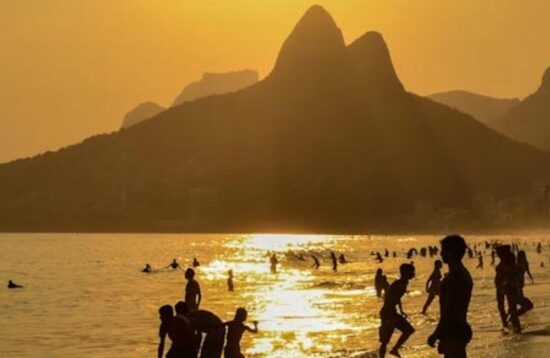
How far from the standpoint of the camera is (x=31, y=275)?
94875mm

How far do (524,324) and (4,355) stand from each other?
56.4 ft

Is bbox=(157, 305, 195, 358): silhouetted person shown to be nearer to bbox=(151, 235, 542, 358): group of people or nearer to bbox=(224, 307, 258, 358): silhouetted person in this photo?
bbox=(151, 235, 542, 358): group of people

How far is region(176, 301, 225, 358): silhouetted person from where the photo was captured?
48.1 feet

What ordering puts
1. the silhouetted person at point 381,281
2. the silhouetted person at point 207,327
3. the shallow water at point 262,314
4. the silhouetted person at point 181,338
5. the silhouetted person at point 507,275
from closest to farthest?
the silhouetted person at point 181,338
the silhouetted person at point 207,327
the silhouetted person at point 507,275
the shallow water at point 262,314
the silhouetted person at point 381,281

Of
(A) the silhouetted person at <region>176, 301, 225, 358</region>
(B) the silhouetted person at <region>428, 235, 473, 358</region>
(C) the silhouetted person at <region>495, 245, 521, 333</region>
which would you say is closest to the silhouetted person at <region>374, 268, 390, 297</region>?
(C) the silhouetted person at <region>495, 245, 521, 333</region>

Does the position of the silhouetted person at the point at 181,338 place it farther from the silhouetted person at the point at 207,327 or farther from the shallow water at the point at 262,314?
the shallow water at the point at 262,314

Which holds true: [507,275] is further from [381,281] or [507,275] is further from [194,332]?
[381,281]

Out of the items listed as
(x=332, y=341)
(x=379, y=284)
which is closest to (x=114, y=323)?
(x=379, y=284)

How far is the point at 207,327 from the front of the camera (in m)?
15.1

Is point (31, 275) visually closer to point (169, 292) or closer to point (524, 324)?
point (169, 292)

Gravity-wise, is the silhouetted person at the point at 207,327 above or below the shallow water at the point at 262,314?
above

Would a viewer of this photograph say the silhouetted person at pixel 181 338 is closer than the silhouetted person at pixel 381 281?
Yes

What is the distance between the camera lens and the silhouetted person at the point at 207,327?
1466 centimetres

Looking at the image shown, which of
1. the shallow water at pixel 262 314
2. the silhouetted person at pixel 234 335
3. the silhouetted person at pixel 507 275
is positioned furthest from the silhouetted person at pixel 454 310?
the silhouetted person at pixel 507 275
